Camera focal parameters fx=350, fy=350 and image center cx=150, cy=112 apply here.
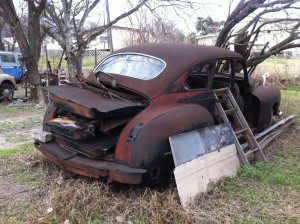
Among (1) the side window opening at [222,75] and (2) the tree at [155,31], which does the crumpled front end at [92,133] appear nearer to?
(1) the side window opening at [222,75]

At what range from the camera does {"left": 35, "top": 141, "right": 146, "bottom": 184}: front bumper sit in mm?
3525

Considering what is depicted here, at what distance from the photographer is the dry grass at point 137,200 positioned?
3375 millimetres

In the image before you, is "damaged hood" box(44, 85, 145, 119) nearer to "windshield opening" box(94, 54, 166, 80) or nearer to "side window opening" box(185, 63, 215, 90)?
"windshield opening" box(94, 54, 166, 80)

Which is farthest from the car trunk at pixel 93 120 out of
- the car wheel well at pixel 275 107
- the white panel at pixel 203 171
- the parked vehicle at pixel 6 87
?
the parked vehicle at pixel 6 87

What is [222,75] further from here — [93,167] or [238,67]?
[93,167]

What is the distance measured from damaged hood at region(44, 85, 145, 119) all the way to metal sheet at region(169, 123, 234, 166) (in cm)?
59

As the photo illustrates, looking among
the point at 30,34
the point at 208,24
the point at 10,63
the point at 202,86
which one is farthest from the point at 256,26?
the point at 10,63

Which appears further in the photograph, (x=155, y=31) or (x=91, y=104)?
(x=155, y=31)

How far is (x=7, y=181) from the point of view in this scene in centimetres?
440

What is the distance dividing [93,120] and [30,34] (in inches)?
354

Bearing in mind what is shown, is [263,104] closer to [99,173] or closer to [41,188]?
[99,173]

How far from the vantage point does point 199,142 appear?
3994 millimetres

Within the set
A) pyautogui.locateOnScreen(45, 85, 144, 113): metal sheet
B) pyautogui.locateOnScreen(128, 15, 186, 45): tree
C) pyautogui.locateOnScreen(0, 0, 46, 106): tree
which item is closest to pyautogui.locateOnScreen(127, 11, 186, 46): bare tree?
pyautogui.locateOnScreen(128, 15, 186, 45): tree

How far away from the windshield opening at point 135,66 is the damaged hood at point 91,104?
0.58 m
